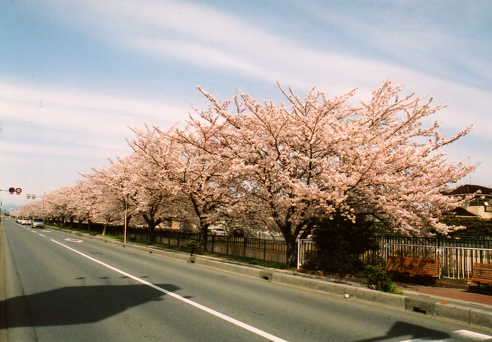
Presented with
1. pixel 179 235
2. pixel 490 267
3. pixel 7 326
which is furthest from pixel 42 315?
pixel 179 235

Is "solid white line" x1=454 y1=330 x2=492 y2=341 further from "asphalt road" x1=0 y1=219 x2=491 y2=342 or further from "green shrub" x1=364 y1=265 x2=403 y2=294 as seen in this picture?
"green shrub" x1=364 y1=265 x2=403 y2=294

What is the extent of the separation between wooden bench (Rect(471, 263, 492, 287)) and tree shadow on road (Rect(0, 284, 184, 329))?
933cm

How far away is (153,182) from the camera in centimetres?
2581

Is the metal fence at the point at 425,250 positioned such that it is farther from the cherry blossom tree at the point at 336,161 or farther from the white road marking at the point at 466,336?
the white road marking at the point at 466,336

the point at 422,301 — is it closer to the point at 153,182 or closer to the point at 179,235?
the point at 153,182

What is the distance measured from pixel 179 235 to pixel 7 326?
80.2 feet

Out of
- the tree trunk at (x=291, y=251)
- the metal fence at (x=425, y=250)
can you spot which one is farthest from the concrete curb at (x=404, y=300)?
the metal fence at (x=425, y=250)

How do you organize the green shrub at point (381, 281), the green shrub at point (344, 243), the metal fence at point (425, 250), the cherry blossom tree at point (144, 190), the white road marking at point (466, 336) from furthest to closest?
the cherry blossom tree at point (144, 190) < the green shrub at point (344, 243) < the metal fence at point (425, 250) < the green shrub at point (381, 281) < the white road marking at point (466, 336)

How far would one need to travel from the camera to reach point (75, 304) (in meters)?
8.32

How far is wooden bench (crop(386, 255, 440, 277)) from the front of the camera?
40.5 ft

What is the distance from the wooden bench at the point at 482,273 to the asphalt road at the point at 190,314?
4.13m

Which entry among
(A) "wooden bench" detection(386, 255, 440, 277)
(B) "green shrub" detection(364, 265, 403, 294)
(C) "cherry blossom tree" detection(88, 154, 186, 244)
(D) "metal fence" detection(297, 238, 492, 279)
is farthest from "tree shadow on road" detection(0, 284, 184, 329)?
(C) "cherry blossom tree" detection(88, 154, 186, 244)

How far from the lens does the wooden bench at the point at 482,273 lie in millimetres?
10633

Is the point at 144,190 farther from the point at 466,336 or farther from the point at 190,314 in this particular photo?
the point at 466,336
